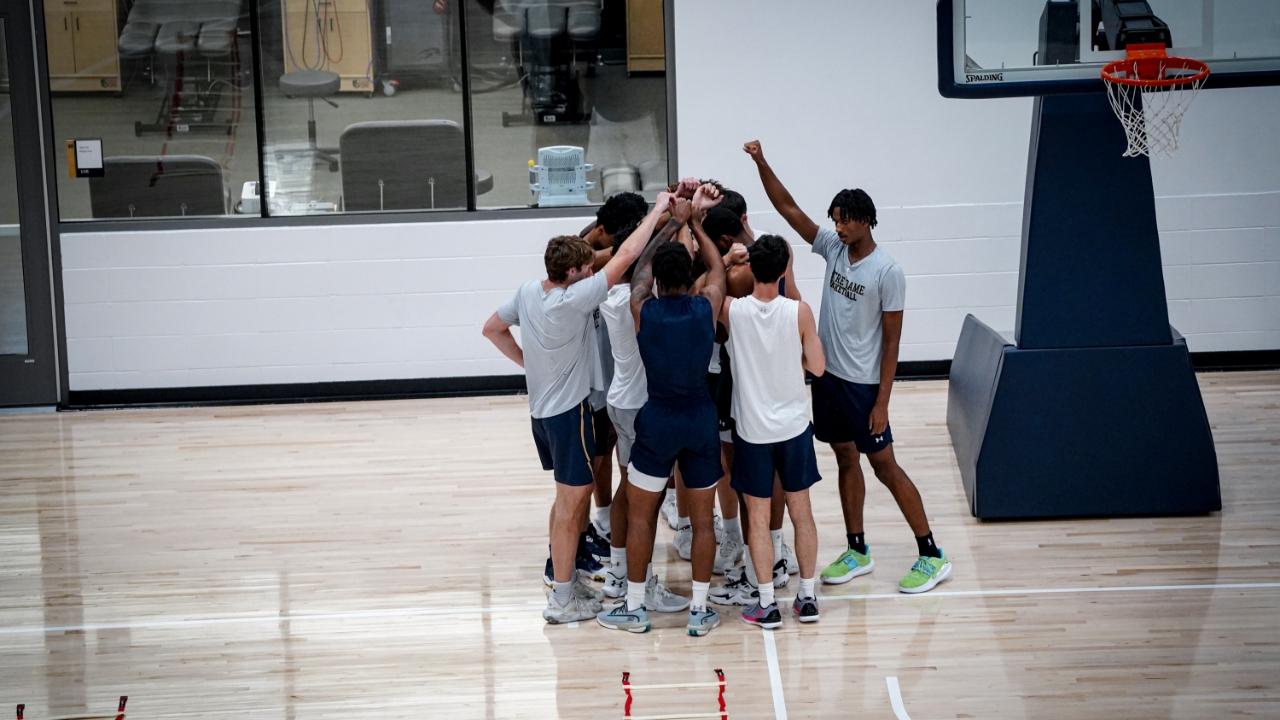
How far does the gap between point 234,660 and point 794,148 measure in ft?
17.1

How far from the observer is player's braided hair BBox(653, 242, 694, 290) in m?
Result: 4.36

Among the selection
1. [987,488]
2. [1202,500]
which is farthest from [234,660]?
[1202,500]

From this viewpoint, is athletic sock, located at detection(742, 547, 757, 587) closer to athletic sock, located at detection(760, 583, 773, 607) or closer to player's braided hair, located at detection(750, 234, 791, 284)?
athletic sock, located at detection(760, 583, 773, 607)

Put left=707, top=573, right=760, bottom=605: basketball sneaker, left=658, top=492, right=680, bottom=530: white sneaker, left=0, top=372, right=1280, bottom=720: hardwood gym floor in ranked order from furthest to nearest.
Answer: left=658, top=492, right=680, bottom=530: white sneaker < left=707, top=573, right=760, bottom=605: basketball sneaker < left=0, top=372, right=1280, bottom=720: hardwood gym floor

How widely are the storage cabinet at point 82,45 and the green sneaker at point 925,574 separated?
6.35m

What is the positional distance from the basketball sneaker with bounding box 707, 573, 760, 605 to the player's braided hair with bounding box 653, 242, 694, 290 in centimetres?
132

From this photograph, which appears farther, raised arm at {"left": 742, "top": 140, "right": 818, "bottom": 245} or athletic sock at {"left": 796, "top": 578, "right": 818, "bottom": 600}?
raised arm at {"left": 742, "top": 140, "right": 818, "bottom": 245}

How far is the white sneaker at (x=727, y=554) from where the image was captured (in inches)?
204

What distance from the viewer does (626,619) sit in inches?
186

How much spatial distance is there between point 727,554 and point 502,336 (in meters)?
1.33

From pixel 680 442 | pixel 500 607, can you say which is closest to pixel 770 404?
pixel 680 442

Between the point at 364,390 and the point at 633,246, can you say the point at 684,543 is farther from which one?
the point at 364,390

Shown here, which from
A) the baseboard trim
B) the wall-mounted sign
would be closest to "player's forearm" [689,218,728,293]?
the baseboard trim

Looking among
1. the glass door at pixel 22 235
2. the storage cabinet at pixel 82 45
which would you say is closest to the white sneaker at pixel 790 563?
the glass door at pixel 22 235
